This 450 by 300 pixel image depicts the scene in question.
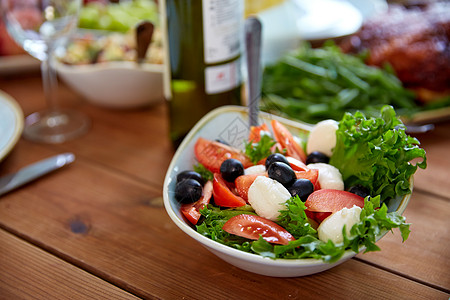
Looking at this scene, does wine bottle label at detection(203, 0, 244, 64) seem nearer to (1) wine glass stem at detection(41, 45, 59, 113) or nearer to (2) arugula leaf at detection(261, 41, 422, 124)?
Result: (2) arugula leaf at detection(261, 41, 422, 124)

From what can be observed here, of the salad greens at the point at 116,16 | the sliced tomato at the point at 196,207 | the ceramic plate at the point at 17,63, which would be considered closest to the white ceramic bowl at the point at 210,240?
the sliced tomato at the point at 196,207

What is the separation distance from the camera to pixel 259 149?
82 cm

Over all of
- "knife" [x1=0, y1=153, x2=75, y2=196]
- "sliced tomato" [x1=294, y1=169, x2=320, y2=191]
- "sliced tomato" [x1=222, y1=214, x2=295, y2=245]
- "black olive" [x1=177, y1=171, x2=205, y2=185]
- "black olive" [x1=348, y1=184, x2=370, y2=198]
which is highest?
"sliced tomato" [x1=294, y1=169, x2=320, y2=191]

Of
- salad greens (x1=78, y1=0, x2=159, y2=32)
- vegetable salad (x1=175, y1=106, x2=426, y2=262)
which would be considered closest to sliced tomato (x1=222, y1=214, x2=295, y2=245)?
vegetable salad (x1=175, y1=106, x2=426, y2=262)

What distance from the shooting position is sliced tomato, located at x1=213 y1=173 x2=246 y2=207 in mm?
717

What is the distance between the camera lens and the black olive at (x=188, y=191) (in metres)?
0.72

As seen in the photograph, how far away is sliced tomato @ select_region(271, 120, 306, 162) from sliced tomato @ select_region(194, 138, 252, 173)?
0.07m

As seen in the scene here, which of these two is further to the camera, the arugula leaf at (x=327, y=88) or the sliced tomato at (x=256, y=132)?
the arugula leaf at (x=327, y=88)

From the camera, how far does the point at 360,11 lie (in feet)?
5.90

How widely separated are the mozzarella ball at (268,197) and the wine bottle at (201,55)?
0.43 metres

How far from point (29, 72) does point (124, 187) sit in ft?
2.57

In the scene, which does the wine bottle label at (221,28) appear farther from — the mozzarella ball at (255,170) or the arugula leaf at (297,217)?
the arugula leaf at (297,217)

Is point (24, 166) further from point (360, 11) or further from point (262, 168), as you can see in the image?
point (360, 11)

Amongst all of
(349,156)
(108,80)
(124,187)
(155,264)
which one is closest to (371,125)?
(349,156)
